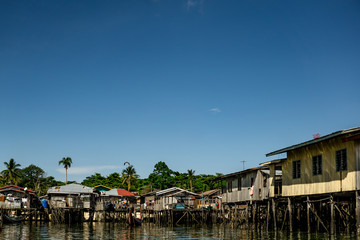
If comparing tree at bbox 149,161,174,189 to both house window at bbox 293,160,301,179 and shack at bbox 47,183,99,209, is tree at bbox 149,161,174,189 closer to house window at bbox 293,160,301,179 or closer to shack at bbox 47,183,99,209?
shack at bbox 47,183,99,209

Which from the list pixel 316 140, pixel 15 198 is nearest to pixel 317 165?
pixel 316 140

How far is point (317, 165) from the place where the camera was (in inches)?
1031

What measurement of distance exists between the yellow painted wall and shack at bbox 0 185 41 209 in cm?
4057

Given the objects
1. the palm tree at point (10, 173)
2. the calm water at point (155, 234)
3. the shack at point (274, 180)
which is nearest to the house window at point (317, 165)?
the calm water at point (155, 234)

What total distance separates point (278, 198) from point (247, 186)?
6.65 meters

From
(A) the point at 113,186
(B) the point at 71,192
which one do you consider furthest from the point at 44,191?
(B) the point at 71,192

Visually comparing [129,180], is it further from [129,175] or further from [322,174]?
[322,174]

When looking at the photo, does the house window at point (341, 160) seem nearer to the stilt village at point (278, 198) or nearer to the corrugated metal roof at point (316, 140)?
the stilt village at point (278, 198)

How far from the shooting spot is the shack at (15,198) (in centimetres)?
5594

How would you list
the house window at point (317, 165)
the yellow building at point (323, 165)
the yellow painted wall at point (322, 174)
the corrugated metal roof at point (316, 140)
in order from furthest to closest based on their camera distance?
the house window at point (317, 165)
the yellow painted wall at point (322, 174)
the yellow building at point (323, 165)
the corrugated metal roof at point (316, 140)

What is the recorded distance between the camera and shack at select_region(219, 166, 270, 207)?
33.8 m

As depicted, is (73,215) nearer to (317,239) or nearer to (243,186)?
(243,186)

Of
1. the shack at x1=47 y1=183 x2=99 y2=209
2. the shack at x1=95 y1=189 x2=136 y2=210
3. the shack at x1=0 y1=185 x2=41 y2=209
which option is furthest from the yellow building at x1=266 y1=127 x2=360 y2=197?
the shack at x1=0 y1=185 x2=41 y2=209

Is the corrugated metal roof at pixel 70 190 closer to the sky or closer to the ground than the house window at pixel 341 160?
closer to the ground
